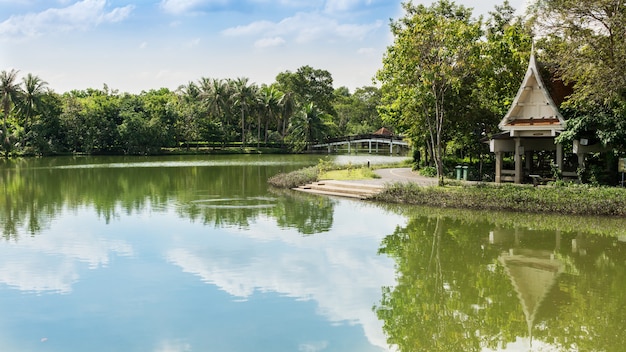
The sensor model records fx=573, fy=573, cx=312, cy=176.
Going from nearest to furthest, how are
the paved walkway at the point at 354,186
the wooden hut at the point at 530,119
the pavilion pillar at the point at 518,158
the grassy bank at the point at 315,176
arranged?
1. the wooden hut at the point at 530,119
2. the pavilion pillar at the point at 518,158
3. the paved walkway at the point at 354,186
4. the grassy bank at the point at 315,176

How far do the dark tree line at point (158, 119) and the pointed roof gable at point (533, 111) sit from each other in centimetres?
4656

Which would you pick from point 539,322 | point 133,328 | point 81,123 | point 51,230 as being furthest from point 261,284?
point 81,123

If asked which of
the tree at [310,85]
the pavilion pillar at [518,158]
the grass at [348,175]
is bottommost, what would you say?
the grass at [348,175]

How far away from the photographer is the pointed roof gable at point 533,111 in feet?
73.3

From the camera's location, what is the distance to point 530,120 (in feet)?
75.3

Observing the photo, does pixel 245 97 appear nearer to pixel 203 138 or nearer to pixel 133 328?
pixel 203 138

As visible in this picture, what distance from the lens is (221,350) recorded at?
7.52 m

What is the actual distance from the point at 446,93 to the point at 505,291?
16.3 meters

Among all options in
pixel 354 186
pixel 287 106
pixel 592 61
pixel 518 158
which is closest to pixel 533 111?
pixel 518 158

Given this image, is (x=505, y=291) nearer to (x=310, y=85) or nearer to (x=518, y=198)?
(x=518, y=198)

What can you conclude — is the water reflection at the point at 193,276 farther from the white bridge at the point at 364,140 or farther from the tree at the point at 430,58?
the white bridge at the point at 364,140

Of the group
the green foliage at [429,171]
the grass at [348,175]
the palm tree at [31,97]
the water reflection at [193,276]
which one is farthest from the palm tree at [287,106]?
the water reflection at [193,276]

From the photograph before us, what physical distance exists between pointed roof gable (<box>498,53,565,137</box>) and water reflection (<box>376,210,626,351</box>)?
7.54 metres

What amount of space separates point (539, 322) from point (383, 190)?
552 inches
